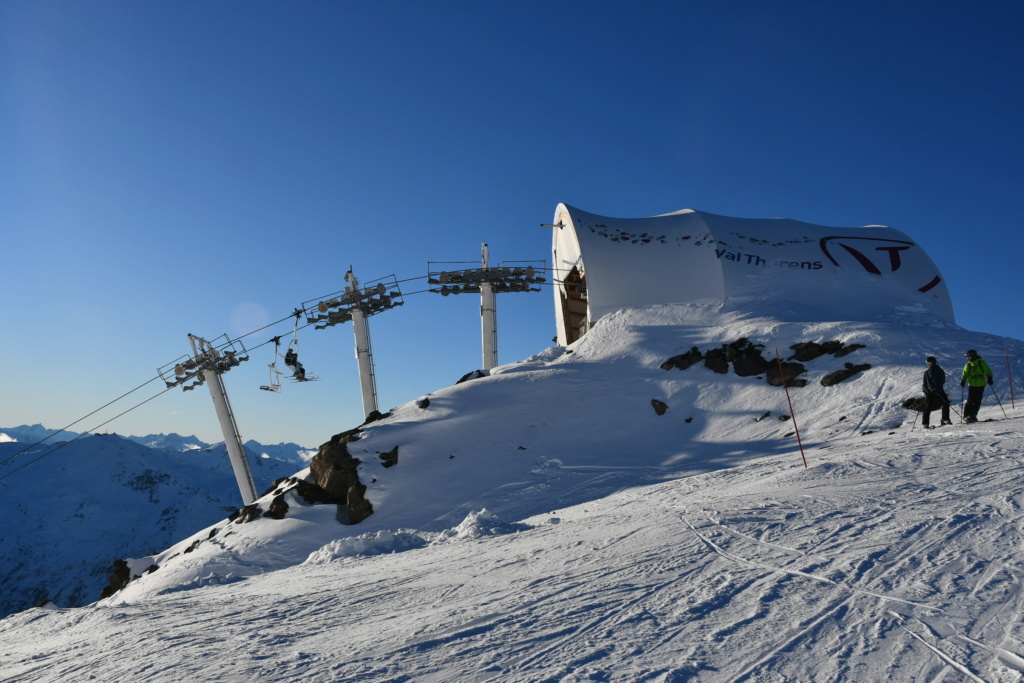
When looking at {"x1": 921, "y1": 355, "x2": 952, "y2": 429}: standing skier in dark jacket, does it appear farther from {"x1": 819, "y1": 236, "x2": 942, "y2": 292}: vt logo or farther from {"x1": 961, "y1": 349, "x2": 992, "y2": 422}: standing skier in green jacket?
{"x1": 819, "y1": 236, "x2": 942, "y2": 292}: vt logo

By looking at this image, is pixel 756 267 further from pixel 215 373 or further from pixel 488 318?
pixel 215 373

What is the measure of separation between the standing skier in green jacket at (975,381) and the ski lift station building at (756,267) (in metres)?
9.96

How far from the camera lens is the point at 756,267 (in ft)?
80.8

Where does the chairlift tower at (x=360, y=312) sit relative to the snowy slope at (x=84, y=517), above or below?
above

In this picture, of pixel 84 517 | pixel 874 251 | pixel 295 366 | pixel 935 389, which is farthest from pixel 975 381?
pixel 84 517

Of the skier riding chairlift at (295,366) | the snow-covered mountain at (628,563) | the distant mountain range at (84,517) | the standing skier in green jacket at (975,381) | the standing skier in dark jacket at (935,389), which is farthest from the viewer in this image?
the distant mountain range at (84,517)

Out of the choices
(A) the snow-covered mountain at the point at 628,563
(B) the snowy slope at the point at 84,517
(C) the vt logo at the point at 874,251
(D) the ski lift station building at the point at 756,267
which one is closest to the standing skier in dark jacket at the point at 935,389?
(A) the snow-covered mountain at the point at 628,563

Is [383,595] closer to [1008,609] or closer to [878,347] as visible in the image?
[1008,609]

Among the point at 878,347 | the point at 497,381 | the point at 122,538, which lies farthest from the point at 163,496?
the point at 878,347

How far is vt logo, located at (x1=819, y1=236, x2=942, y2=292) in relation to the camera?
2531 centimetres

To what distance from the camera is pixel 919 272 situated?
25.8 m

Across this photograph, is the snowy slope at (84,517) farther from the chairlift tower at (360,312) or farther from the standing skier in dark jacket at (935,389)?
the standing skier in dark jacket at (935,389)

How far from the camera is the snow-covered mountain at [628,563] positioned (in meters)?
4.14

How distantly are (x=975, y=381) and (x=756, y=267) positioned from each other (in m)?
13.8
